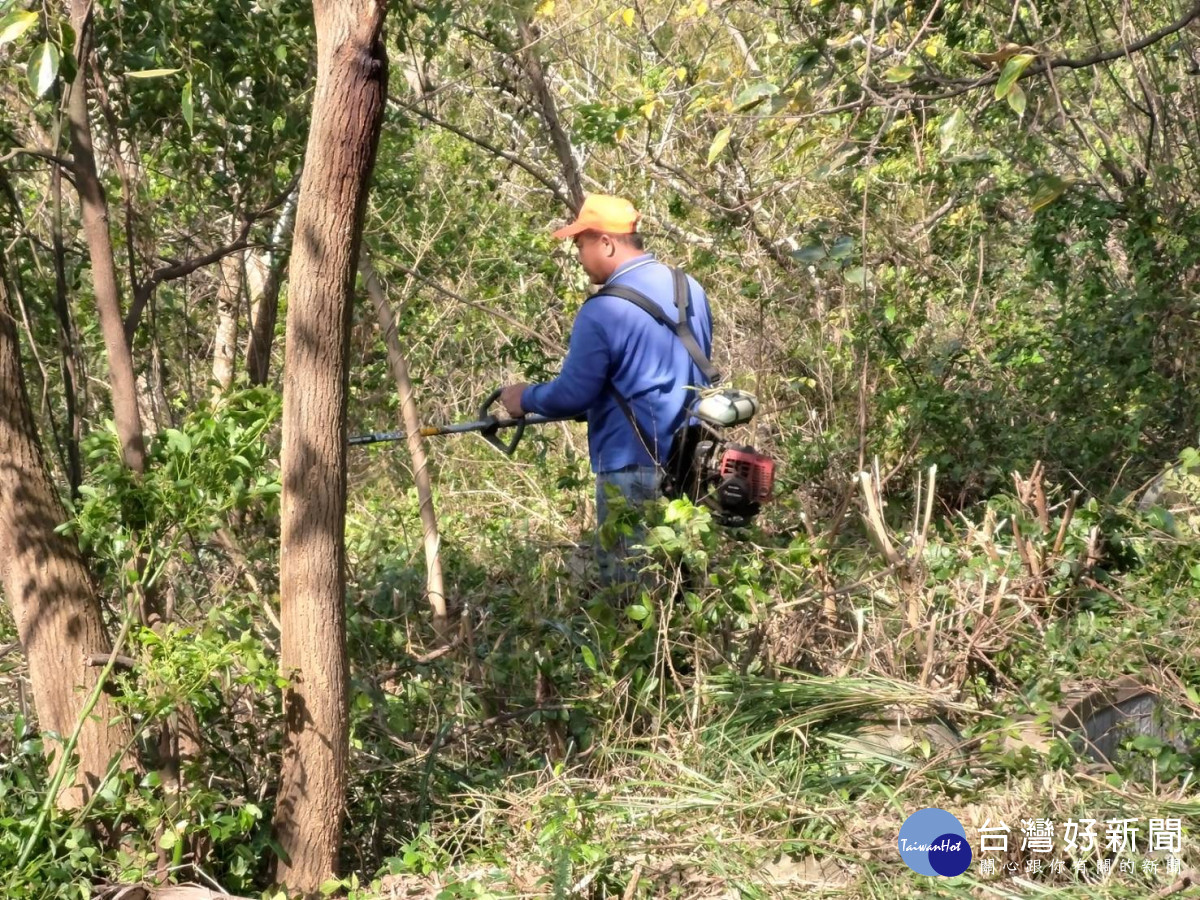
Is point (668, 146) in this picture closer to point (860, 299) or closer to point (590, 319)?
point (860, 299)

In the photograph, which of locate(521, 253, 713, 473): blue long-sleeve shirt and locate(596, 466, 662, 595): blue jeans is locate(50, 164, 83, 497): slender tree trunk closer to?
locate(596, 466, 662, 595): blue jeans

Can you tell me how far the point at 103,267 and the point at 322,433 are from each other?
841 millimetres

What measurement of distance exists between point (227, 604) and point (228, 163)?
1842 millimetres

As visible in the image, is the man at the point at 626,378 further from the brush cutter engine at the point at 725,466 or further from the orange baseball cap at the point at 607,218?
the brush cutter engine at the point at 725,466

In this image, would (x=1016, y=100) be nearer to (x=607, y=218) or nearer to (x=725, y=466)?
(x=725, y=466)

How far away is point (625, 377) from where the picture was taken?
5.05 m

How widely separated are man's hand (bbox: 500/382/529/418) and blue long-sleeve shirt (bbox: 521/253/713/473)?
6cm

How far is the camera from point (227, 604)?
4.53 meters

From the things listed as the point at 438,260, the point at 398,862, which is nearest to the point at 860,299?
Result: the point at 438,260

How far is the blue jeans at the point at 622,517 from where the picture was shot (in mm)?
4312

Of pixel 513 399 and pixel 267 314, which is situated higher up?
pixel 267 314

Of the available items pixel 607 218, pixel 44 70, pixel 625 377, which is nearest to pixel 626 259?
pixel 607 218

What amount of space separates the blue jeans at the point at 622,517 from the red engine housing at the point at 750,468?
272 millimetres

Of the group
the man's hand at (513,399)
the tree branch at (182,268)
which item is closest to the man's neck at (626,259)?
the man's hand at (513,399)
